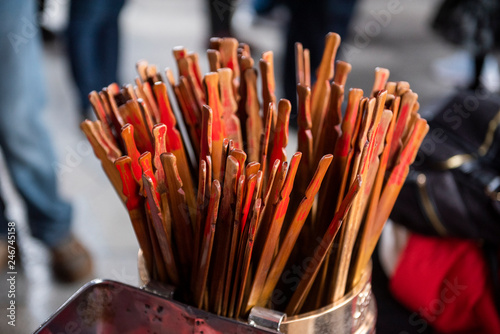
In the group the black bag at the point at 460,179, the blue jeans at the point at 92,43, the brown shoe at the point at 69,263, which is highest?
the blue jeans at the point at 92,43

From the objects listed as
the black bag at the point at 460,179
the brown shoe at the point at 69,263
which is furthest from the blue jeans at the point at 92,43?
the black bag at the point at 460,179

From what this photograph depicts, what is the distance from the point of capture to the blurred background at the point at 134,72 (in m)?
1.23

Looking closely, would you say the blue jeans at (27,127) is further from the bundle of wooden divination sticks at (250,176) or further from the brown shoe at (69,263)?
the bundle of wooden divination sticks at (250,176)

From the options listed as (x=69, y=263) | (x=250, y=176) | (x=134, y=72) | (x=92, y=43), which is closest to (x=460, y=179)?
(x=250, y=176)

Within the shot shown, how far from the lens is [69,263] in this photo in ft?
3.88

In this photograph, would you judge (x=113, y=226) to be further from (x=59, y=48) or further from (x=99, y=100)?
(x=59, y=48)

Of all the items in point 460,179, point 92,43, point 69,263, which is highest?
point 92,43

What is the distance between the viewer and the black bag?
34.9 inches

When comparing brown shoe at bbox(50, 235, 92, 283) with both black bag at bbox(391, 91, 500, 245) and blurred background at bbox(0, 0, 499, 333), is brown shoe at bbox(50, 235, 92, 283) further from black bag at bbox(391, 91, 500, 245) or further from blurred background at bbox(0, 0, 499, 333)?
black bag at bbox(391, 91, 500, 245)

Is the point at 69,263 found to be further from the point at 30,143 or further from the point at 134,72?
the point at 134,72

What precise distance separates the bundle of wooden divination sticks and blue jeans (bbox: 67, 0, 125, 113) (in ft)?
3.91

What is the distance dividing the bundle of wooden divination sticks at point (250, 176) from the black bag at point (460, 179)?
1.67 ft

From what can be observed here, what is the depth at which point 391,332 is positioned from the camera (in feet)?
3.00

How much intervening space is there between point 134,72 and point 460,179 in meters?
1.72
